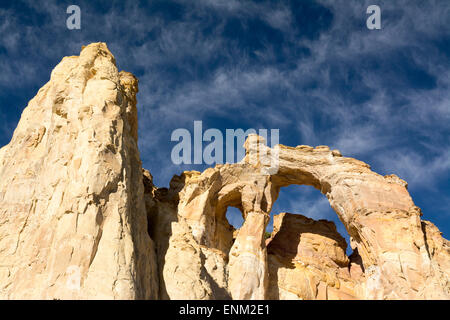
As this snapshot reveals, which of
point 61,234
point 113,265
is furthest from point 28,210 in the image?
point 113,265

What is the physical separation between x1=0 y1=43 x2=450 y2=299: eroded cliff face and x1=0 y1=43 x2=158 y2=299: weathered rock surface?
0.04 meters

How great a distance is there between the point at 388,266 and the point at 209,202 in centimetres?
889

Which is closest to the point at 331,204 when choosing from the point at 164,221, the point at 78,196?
the point at 164,221

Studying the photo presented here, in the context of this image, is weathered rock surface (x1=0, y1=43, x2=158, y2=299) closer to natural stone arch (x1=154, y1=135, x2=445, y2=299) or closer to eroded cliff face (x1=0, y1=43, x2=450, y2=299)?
eroded cliff face (x1=0, y1=43, x2=450, y2=299)

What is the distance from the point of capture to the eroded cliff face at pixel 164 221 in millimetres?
14039

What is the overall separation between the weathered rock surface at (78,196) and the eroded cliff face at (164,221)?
4cm

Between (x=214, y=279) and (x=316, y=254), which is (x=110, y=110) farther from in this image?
(x=316, y=254)

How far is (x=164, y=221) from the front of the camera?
64.2 ft

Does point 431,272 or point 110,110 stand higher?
point 110,110

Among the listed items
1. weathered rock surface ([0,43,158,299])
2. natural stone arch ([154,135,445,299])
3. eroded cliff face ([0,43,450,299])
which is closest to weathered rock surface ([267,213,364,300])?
eroded cliff face ([0,43,450,299])

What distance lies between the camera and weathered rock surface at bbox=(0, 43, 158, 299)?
43.8 feet

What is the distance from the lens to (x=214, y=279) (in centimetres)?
2053
